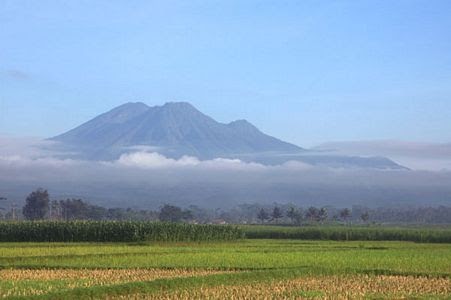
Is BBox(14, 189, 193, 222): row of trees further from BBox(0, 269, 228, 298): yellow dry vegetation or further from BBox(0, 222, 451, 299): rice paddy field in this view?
BBox(0, 269, 228, 298): yellow dry vegetation

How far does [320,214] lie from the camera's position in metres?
116

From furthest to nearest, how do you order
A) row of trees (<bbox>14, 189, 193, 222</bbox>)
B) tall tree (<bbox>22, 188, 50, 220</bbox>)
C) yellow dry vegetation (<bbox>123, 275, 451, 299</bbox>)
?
row of trees (<bbox>14, 189, 193, 222</bbox>), tall tree (<bbox>22, 188, 50, 220</bbox>), yellow dry vegetation (<bbox>123, 275, 451, 299</bbox>)

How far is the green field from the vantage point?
1625cm

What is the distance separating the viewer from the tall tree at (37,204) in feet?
363

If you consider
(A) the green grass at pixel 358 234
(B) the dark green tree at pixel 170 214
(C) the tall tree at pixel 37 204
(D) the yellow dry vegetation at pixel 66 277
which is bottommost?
(A) the green grass at pixel 358 234

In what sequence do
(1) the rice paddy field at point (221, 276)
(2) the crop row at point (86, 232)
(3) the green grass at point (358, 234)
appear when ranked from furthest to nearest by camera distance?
(3) the green grass at point (358, 234)
(2) the crop row at point (86, 232)
(1) the rice paddy field at point (221, 276)

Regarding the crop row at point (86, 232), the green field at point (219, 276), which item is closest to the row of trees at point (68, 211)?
the crop row at point (86, 232)

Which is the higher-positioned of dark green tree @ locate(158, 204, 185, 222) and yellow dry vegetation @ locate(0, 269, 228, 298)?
dark green tree @ locate(158, 204, 185, 222)

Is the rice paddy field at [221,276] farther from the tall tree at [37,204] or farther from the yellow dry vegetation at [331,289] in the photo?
the tall tree at [37,204]

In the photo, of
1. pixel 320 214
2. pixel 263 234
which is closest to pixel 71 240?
pixel 263 234

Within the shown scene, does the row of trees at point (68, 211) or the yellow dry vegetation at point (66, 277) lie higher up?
the row of trees at point (68, 211)

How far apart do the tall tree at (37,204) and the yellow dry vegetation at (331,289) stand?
95196mm

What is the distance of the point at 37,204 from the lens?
111m

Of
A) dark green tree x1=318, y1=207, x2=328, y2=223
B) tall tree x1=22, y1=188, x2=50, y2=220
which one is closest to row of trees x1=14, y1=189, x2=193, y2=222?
tall tree x1=22, y1=188, x2=50, y2=220
